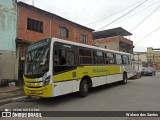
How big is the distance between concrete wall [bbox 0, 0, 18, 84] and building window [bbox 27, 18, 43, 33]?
6.07 feet

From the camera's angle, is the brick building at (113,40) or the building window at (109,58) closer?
the building window at (109,58)

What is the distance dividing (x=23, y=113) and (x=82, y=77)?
382 cm

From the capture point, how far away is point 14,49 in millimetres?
13648

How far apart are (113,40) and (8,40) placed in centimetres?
2340

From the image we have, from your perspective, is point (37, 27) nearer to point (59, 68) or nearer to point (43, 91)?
point (59, 68)

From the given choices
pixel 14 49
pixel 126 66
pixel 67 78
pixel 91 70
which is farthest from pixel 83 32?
pixel 67 78

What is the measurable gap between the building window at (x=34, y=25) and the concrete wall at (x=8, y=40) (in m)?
1.85

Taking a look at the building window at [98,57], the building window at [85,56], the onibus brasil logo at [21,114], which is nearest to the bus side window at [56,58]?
the building window at [85,56]

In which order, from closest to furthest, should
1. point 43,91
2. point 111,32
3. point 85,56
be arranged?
point 43,91, point 85,56, point 111,32

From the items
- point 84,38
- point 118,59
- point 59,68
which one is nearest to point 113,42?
point 84,38

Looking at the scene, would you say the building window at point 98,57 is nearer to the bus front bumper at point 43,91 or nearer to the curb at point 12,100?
the bus front bumper at point 43,91

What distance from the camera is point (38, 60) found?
799cm

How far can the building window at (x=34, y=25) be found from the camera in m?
15.7

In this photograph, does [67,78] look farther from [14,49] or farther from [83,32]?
[83,32]
